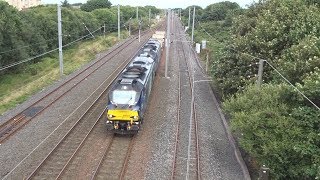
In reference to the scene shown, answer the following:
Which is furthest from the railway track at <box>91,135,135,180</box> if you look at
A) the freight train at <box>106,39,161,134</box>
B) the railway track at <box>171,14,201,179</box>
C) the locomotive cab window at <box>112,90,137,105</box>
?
the railway track at <box>171,14,201,179</box>

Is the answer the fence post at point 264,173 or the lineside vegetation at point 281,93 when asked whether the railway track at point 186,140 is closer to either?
the lineside vegetation at point 281,93

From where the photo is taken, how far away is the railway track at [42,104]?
21944 mm

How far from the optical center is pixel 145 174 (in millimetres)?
17125

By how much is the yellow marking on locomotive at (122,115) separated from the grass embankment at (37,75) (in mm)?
9566

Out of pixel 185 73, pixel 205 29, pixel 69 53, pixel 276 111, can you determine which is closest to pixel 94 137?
pixel 276 111

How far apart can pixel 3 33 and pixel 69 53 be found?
1601cm

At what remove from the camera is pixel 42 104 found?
27.2m

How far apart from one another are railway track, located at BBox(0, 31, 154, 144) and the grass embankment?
165cm

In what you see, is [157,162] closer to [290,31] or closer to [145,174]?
[145,174]

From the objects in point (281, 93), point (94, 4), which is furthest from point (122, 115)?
point (94, 4)

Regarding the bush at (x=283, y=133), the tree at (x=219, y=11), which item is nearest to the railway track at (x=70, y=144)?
the bush at (x=283, y=133)

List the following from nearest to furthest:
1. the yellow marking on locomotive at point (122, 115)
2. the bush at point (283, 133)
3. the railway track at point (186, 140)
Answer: the bush at point (283, 133)
the railway track at point (186, 140)
the yellow marking on locomotive at point (122, 115)

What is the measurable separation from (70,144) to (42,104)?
8241 mm

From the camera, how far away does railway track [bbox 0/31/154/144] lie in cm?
2194
